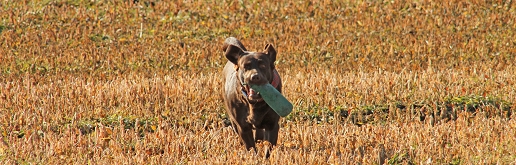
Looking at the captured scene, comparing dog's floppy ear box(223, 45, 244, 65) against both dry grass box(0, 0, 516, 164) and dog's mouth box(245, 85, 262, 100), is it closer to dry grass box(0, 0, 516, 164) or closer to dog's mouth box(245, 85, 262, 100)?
dog's mouth box(245, 85, 262, 100)

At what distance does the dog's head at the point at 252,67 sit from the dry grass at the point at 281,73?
67 cm

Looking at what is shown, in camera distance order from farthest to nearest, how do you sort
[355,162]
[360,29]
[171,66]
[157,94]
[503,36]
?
[360,29] < [503,36] < [171,66] < [157,94] < [355,162]

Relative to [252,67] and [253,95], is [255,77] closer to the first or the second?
[252,67]

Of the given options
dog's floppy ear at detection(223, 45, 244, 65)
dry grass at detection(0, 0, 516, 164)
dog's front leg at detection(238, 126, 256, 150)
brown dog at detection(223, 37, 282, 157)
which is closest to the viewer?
brown dog at detection(223, 37, 282, 157)

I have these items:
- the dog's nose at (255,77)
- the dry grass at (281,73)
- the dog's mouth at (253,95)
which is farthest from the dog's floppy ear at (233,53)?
the dry grass at (281,73)

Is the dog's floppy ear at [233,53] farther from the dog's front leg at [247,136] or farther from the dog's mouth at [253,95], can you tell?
the dog's front leg at [247,136]

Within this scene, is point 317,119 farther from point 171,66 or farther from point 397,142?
point 171,66

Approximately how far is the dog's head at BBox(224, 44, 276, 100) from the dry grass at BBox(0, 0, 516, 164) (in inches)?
26.3

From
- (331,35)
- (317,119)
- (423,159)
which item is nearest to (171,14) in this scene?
(331,35)

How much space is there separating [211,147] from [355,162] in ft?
5.93

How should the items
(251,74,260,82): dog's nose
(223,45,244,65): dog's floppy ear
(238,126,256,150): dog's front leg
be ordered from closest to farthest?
(251,74,260,82): dog's nose → (223,45,244,65): dog's floppy ear → (238,126,256,150): dog's front leg

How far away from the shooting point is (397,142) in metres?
8.85

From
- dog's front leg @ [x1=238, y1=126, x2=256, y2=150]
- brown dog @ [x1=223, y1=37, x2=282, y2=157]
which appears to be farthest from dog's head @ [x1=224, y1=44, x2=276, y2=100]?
dog's front leg @ [x1=238, y1=126, x2=256, y2=150]

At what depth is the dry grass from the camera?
343 inches
